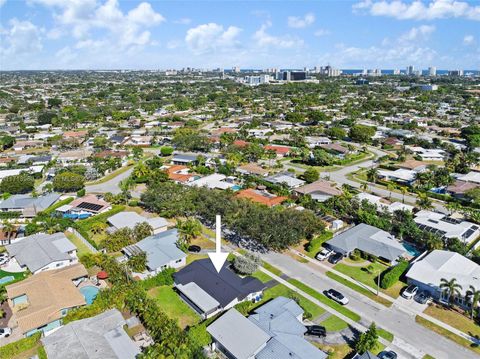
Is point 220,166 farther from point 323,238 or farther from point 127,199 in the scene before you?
point 323,238

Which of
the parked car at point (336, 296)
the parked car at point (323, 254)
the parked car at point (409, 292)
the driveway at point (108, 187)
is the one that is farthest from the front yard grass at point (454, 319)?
the driveway at point (108, 187)

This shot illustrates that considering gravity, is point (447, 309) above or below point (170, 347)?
below

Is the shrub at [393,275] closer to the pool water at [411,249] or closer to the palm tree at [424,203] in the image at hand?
the pool water at [411,249]

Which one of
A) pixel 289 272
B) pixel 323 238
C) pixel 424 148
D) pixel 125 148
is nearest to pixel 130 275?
pixel 289 272

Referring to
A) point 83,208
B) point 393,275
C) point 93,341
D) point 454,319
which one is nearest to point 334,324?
point 393,275

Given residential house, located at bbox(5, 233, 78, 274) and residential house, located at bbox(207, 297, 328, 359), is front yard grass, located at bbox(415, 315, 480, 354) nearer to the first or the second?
residential house, located at bbox(207, 297, 328, 359)
